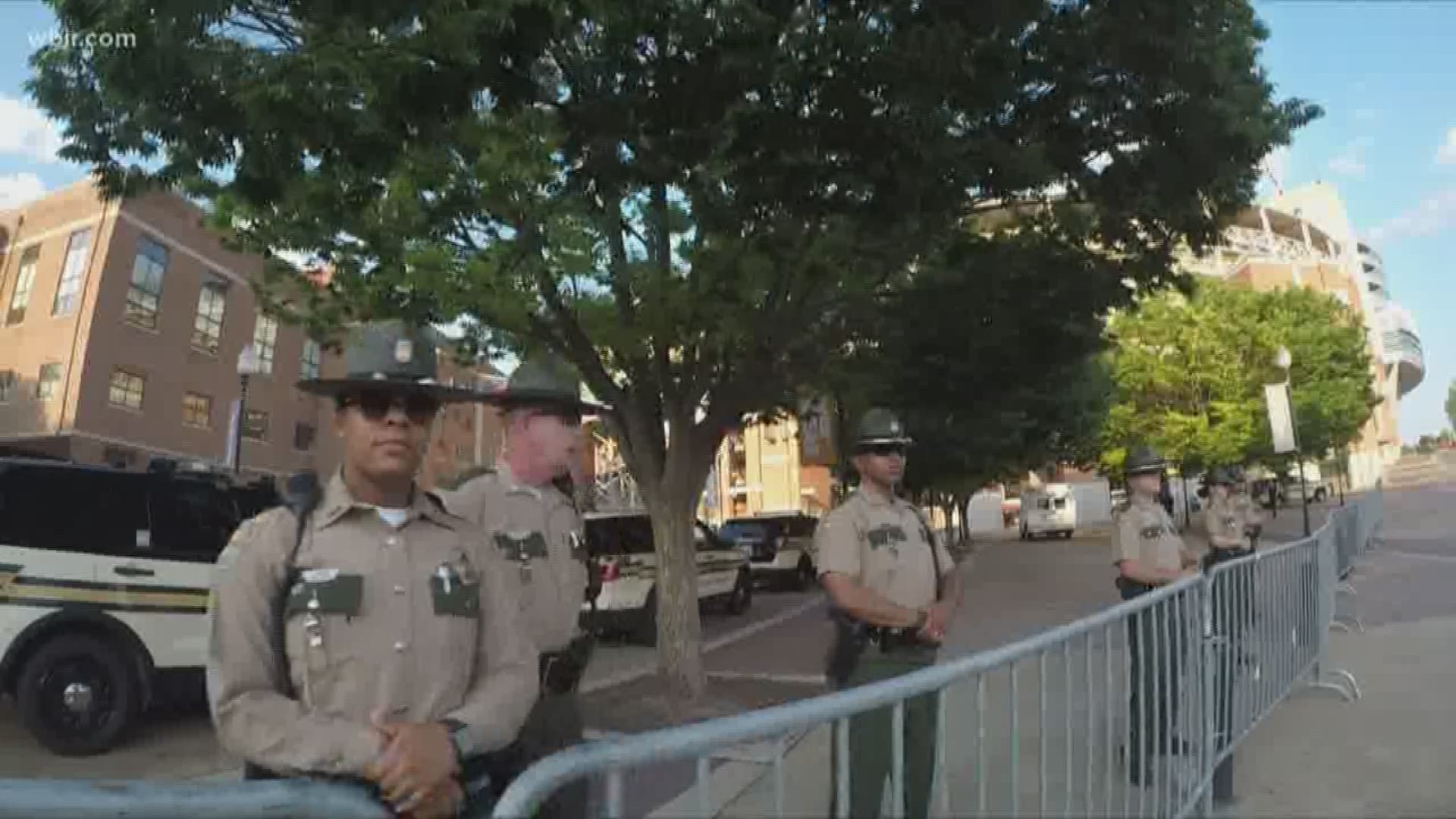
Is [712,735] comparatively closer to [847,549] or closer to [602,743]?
[602,743]

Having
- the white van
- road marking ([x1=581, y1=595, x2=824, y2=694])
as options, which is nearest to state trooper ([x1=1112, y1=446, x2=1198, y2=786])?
road marking ([x1=581, y1=595, x2=824, y2=694])

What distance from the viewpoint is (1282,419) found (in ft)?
55.7

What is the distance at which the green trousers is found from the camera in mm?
2154

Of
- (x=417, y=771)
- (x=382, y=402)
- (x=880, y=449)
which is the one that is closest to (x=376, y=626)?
(x=417, y=771)

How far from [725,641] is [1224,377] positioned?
3316 centimetres

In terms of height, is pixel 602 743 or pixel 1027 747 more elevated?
pixel 602 743

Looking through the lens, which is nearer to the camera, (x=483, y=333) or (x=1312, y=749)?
(x=1312, y=749)

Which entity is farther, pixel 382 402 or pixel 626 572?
pixel 626 572

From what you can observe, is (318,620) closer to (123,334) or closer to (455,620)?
(455,620)

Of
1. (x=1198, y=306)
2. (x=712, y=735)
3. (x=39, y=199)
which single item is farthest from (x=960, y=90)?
(x=1198, y=306)

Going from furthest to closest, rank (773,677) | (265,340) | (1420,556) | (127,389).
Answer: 1. (265,340)
2. (127,389)
3. (1420,556)
4. (773,677)

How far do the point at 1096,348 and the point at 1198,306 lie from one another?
115 ft

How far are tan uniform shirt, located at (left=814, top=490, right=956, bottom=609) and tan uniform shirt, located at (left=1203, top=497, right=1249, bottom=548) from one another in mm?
5991

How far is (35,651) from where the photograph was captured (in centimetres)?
689
